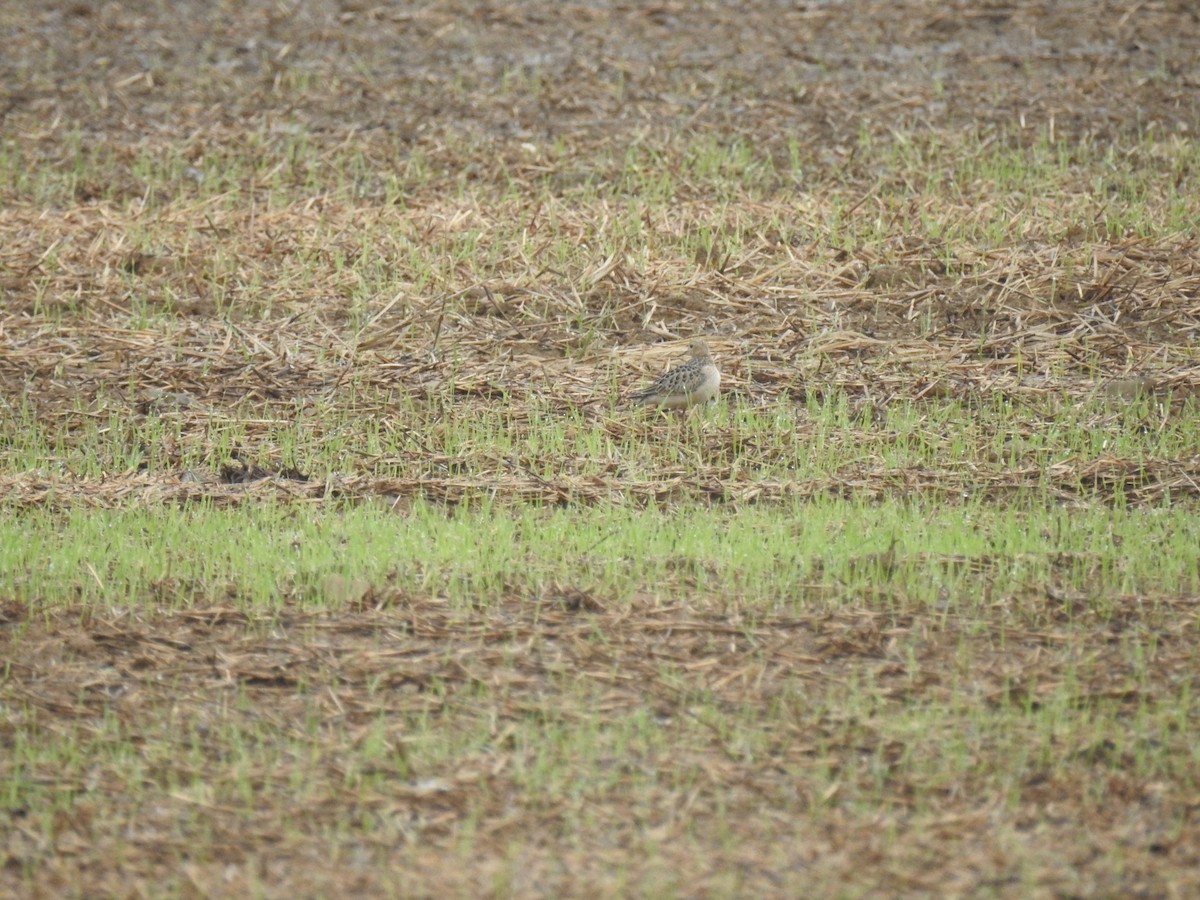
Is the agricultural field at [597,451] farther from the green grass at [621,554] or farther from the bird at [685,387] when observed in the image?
the bird at [685,387]

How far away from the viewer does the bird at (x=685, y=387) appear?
9.47m

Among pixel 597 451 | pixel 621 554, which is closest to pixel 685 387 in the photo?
pixel 597 451

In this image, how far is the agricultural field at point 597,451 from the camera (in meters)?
5.25

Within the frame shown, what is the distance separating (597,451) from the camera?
926 cm

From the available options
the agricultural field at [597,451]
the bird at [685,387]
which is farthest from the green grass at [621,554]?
the bird at [685,387]

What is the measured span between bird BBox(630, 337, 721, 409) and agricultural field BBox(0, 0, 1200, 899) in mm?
229

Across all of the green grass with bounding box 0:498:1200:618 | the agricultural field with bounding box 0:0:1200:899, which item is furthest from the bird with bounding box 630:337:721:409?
the green grass with bounding box 0:498:1200:618

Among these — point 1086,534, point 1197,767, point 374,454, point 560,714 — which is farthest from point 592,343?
point 1197,767

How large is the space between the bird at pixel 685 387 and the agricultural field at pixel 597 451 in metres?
0.23

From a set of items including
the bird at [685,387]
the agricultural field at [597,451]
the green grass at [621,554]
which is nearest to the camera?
the agricultural field at [597,451]

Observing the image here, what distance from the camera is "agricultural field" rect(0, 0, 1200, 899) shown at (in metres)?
5.25

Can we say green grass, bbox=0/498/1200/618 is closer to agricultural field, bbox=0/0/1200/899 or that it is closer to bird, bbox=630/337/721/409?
agricultural field, bbox=0/0/1200/899

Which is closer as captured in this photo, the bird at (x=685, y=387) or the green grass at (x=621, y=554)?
the green grass at (x=621, y=554)

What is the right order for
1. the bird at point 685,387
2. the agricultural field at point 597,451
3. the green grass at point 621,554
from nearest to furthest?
the agricultural field at point 597,451 → the green grass at point 621,554 → the bird at point 685,387
